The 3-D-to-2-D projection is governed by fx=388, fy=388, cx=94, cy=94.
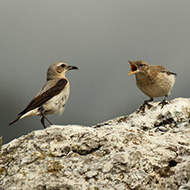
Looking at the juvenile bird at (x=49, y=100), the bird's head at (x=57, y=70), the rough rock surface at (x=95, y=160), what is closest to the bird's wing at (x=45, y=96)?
the juvenile bird at (x=49, y=100)

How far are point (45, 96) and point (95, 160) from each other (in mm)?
4608

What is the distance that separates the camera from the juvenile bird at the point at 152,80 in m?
10.6

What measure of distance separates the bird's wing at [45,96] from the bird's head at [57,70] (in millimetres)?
1105

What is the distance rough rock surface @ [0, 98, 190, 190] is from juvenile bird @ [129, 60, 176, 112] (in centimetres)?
486

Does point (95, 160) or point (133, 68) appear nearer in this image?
point (95, 160)

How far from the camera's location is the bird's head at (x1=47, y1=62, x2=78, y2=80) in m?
11.0

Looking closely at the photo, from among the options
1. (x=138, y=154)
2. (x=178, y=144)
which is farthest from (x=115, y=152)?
(x=178, y=144)

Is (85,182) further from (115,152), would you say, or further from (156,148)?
(156,148)

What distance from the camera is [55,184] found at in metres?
4.45

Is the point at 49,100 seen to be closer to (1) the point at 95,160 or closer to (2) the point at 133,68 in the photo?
(2) the point at 133,68

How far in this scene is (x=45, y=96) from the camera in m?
9.25

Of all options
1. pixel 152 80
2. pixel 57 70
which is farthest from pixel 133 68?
pixel 57 70

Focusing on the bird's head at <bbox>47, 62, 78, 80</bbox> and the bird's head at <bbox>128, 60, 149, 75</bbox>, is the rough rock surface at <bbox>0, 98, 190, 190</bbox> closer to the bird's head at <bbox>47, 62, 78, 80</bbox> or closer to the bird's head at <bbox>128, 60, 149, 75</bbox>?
the bird's head at <bbox>128, 60, 149, 75</bbox>

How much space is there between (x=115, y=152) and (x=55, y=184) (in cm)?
91
